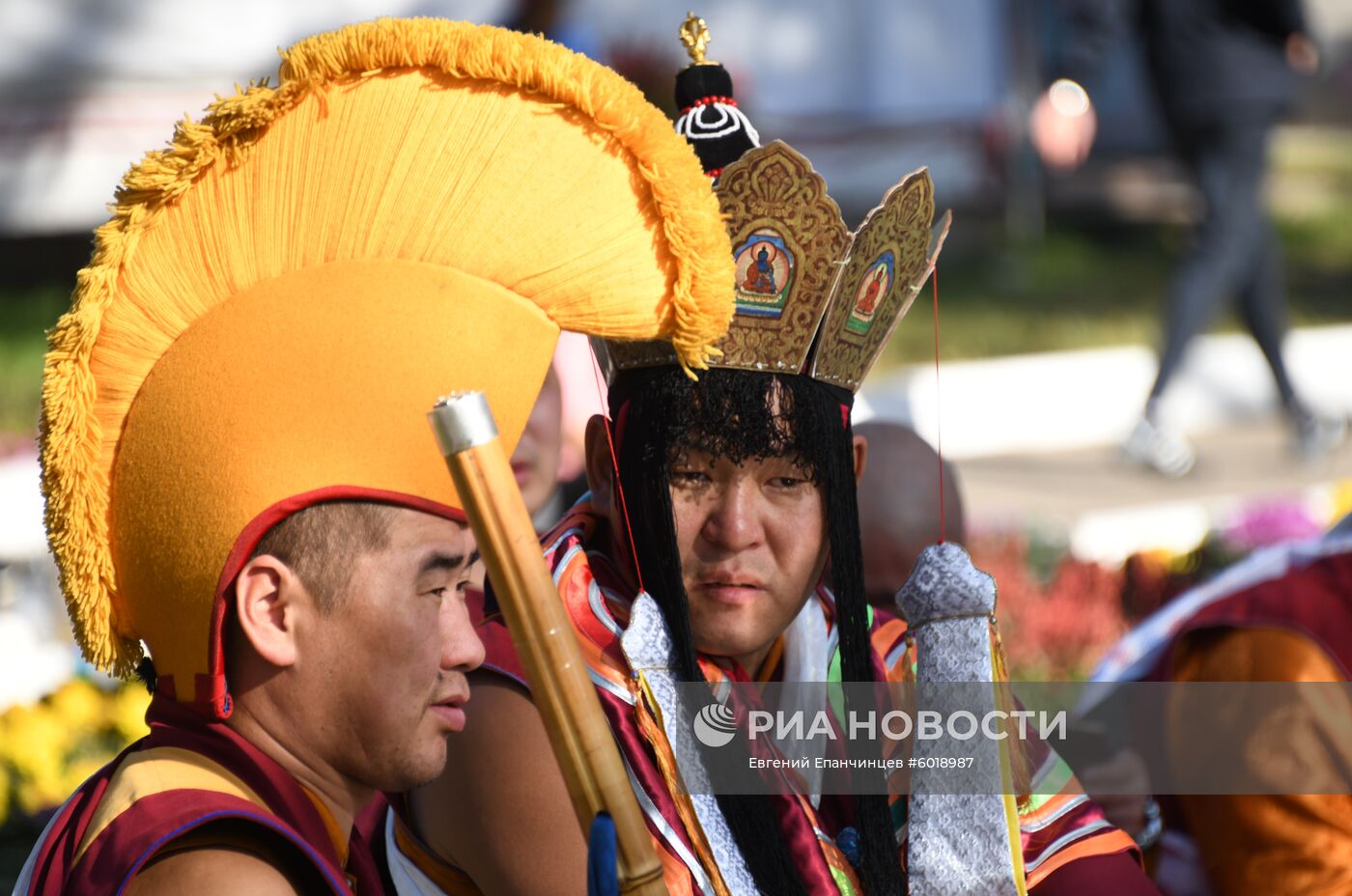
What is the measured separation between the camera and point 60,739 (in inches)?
152

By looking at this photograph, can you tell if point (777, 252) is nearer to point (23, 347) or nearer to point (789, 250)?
point (789, 250)

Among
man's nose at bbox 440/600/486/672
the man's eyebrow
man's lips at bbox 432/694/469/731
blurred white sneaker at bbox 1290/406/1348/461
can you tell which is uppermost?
blurred white sneaker at bbox 1290/406/1348/461

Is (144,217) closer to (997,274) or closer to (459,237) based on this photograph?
(459,237)

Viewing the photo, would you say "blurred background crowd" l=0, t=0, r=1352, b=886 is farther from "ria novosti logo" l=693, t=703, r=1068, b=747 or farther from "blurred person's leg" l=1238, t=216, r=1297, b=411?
"ria novosti logo" l=693, t=703, r=1068, b=747

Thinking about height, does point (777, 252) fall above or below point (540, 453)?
below

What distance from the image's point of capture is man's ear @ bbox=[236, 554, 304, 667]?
1.68 metres

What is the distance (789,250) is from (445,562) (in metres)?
0.67

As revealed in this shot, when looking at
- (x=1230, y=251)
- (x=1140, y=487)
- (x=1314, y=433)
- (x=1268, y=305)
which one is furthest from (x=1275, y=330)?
(x=1140, y=487)

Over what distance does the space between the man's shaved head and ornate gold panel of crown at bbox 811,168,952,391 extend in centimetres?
99

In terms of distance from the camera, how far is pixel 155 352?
5.61 feet

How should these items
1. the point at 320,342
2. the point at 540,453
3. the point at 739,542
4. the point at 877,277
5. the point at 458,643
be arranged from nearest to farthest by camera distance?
1. the point at 320,342
2. the point at 458,643
3. the point at 739,542
4. the point at 877,277
5. the point at 540,453

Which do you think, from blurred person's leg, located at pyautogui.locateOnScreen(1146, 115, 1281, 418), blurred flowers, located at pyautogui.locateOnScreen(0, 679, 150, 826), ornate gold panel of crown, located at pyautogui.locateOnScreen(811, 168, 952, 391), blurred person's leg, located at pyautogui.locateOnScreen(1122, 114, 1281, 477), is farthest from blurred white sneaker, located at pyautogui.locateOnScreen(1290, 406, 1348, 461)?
ornate gold panel of crown, located at pyautogui.locateOnScreen(811, 168, 952, 391)

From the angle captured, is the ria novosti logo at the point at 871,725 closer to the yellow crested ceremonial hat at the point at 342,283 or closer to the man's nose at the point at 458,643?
the man's nose at the point at 458,643

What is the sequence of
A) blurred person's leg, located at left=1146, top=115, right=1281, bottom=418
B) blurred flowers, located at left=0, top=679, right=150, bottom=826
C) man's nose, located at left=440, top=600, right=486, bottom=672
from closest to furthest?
man's nose, located at left=440, top=600, right=486, bottom=672 → blurred flowers, located at left=0, top=679, right=150, bottom=826 → blurred person's leg, located at left=1146, top=115, right=1281, bottom=418
